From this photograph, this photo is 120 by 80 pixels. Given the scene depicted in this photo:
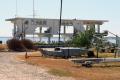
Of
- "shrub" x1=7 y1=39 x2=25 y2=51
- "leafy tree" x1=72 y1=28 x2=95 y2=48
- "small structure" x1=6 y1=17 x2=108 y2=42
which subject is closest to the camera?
"leafy tree" x1=72 y1=28 x2=95 y2=48

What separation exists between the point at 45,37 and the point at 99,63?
5177 cm

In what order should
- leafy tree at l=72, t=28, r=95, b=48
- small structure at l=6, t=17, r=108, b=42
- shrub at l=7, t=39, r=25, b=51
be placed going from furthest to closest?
1. small structure at l=6, t=17, r=108, b=42
2. shrub at l=7, t=39, r=25, b=51
3. leafy tree at l=72, t=28, r=95, b=48

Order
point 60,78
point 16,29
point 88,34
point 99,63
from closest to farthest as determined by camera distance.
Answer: point 60,78
point 99,63
point 88,34
point 16,29

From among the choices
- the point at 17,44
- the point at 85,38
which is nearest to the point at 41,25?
the point at 17,44

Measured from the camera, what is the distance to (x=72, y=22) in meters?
81.8

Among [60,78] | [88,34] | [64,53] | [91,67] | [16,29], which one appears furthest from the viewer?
[16,29]

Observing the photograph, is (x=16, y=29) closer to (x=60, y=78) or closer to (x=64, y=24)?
(x=64, y=24)

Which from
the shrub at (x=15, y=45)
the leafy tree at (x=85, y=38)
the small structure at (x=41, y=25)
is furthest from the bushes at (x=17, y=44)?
the small structure at (x=41, y=25)

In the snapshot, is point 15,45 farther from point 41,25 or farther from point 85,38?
point 41,25

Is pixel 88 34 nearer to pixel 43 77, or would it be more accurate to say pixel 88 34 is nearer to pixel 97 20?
pixel 43 77

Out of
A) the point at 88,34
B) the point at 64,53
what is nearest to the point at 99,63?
the point at 64,53

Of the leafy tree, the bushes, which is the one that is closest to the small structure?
the bushes

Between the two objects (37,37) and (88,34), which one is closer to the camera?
(88,34)

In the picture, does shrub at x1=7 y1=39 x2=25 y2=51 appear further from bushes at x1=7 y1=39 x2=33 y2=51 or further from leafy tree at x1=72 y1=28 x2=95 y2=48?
leafy tree at x1=72 y1=28 x2=95 y2=48
